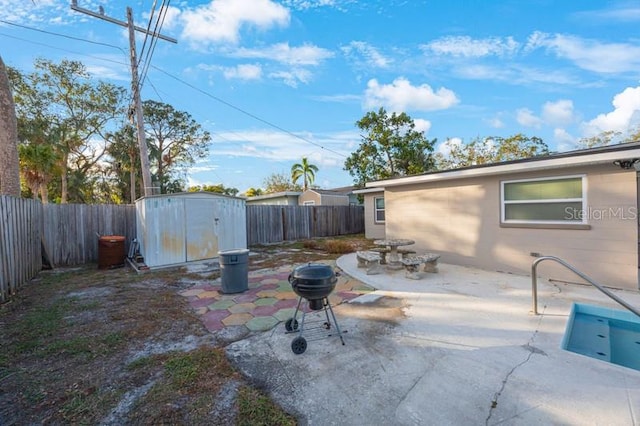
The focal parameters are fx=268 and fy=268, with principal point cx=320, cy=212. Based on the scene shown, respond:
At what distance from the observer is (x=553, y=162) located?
5043 millimetres

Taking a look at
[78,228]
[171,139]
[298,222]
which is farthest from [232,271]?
[171,139]

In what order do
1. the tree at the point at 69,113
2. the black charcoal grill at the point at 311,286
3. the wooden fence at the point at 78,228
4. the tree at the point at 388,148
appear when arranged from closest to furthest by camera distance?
the black charcoal grill at the point at 311,286
the wooden fence at the point at 78,228
the tree at the point at 69,113
the tree at the point at 388,148

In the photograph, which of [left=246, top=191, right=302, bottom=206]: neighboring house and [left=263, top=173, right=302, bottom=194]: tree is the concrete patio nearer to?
[left=246, top=191, right=302, bottom=206]: neighboring house

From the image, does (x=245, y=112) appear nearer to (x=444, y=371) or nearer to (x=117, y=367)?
(x=117, y=367)

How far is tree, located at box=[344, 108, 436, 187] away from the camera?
16.5 meters

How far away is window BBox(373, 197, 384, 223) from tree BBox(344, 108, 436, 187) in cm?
335

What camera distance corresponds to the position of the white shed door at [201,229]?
7793 mm

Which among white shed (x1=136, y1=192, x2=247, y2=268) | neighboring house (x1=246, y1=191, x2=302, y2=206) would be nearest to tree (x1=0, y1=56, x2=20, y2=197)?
white shed (x1=136, y1=192, x2=247, y2=268)

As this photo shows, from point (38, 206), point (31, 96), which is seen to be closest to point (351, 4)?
point (38, 206)

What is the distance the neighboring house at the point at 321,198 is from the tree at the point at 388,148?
8.87 ft

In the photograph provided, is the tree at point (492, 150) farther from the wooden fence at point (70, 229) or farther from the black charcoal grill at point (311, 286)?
the black charcoal grill at point (311, 286)

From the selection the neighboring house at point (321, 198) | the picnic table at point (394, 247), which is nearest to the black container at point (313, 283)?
the picnic table at point (394, 247)

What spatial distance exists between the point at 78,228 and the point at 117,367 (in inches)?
299

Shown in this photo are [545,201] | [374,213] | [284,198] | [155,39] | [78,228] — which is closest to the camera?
[545,201]
